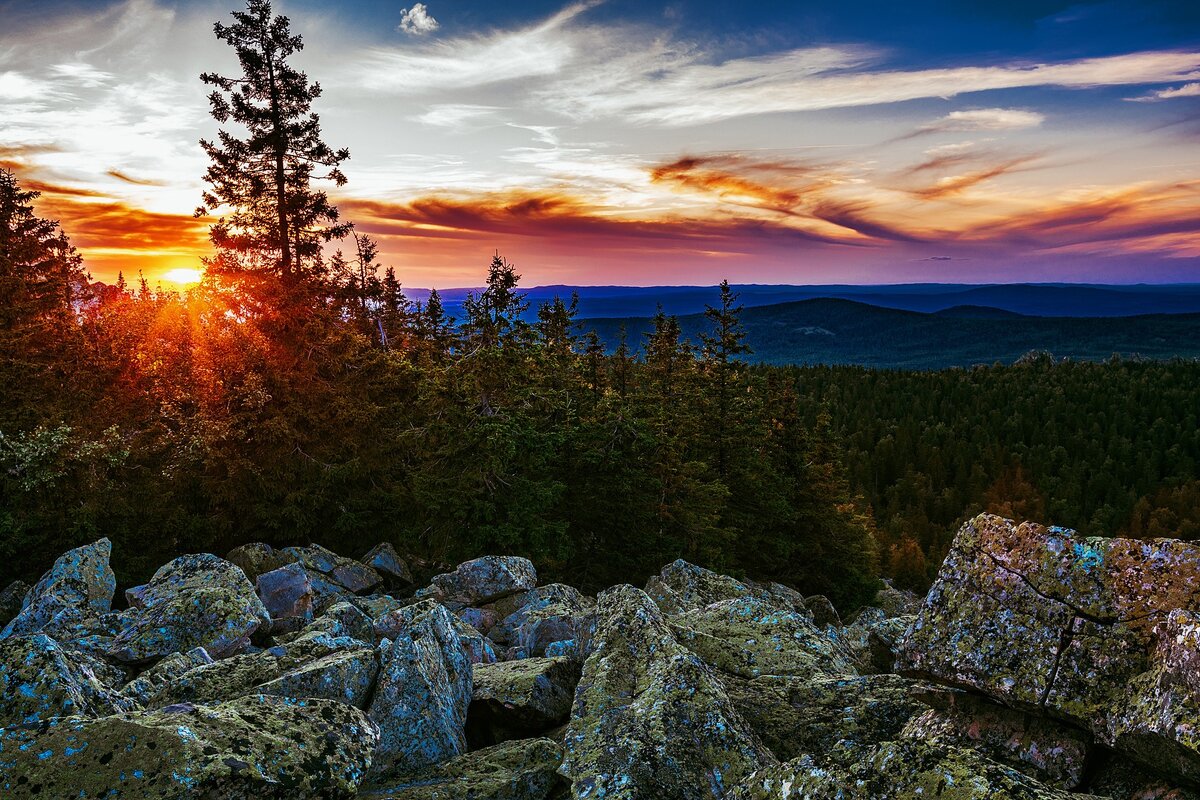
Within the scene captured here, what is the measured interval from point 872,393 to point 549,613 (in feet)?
526

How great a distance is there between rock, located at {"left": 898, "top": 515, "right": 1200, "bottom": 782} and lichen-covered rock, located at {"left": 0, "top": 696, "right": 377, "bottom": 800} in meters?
5.06

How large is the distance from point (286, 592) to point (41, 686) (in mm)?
8924

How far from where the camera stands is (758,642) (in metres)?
8.61

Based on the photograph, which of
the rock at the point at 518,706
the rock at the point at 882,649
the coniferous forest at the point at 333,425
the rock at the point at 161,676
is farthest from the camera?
the coniferous forest at the point at 333,425

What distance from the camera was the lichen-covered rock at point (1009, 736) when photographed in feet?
15.8

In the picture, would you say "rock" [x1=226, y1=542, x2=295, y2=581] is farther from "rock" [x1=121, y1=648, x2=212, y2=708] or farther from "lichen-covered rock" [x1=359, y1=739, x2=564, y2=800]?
"lichen-covered rock" [x1=359, y1=739, x2=564, y2=800]

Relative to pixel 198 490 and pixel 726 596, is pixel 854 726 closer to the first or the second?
pixel 726 596

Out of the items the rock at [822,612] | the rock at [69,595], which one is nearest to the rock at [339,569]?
the rock at [69,595]

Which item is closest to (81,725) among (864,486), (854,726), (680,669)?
(680,669)

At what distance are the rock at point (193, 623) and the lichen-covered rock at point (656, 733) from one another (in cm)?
661

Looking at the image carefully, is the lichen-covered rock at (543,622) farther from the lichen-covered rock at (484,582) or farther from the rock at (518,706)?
the rock at (518,706)

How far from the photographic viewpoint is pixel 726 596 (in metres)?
15.3

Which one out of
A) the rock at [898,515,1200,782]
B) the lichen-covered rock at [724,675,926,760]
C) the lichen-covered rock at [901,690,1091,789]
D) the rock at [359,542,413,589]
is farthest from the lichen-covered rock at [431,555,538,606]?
the rock at [898,515,1200,782]

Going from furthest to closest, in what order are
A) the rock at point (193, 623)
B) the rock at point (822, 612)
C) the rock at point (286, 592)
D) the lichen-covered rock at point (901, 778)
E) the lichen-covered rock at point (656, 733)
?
1. the rock at point (822, 612)
2. the rock at point (286, 592)
3. the rock at point (193, 623)
4. the lichen-covered rock at point (656, 733)
5. the lichen-covered rock at point (901, 778)
